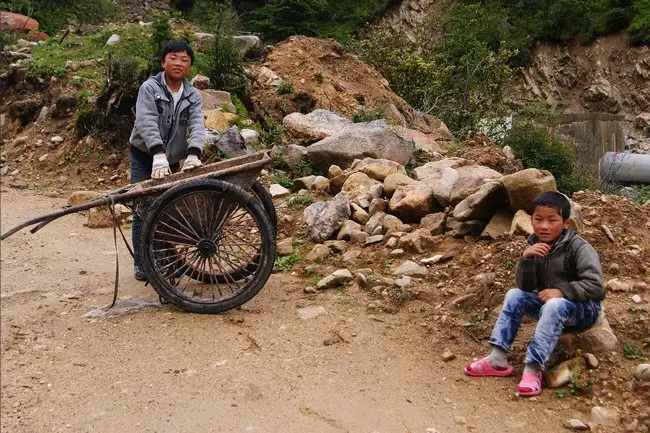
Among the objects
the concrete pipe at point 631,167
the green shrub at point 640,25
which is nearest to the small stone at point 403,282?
the concrete pipe at point 631,167

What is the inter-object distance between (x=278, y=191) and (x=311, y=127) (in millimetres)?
1743

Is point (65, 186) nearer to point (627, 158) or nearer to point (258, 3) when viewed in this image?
point (627, 158)

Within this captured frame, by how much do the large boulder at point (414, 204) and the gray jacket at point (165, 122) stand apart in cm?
185

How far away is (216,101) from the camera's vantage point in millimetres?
8820

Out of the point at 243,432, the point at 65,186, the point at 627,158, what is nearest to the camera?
the point at 243,432

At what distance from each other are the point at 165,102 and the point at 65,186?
4.27 metres

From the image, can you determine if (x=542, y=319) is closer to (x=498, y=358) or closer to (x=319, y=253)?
(x=498, y=358)

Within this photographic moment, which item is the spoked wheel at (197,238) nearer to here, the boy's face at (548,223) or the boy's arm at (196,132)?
the boy's arm at (196,132)

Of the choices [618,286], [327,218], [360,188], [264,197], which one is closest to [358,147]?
[360,188]

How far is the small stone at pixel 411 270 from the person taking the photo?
4.59m

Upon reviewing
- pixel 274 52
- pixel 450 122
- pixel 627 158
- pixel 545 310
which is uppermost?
pixel 274 52

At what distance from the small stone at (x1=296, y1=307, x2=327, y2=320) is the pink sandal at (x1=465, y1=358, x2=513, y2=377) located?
3.52 feet

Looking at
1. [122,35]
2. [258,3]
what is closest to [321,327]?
[122,35]

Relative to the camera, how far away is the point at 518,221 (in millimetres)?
4621
